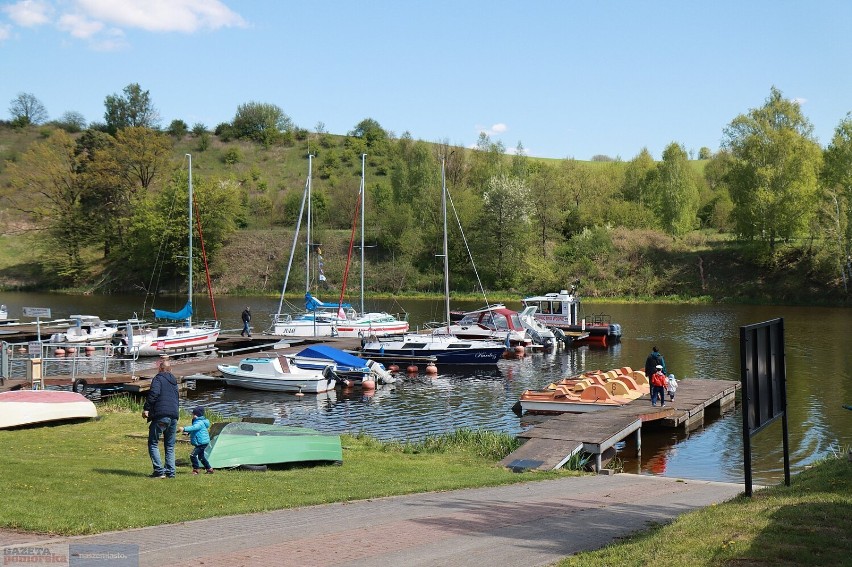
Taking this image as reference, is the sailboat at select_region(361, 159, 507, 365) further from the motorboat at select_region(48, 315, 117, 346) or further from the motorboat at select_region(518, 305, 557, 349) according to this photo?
the motorboat at select_region(48, 315, 117, 346)

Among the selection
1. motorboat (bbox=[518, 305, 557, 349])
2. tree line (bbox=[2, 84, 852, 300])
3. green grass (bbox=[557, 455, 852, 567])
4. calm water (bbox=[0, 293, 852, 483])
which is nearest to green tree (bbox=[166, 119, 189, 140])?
tree line (bbox=[2, 84, 852, 300])

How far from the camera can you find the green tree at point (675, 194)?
324 feet

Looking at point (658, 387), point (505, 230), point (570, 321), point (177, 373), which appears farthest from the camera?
point (505, 230)

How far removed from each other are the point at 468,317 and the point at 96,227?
71345 millimetres

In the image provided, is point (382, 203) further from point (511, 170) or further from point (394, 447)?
→ point (394, 447)

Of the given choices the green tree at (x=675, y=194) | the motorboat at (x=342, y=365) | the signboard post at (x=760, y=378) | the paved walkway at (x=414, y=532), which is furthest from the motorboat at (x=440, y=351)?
the green tree at (x=675, y=194)

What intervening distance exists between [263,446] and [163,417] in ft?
8.79

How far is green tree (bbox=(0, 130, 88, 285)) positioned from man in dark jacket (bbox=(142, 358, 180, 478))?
3763 inches

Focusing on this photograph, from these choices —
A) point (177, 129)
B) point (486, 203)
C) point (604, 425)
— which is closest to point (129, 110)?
point (177, 129)

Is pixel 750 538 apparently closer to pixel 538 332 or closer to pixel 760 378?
pixel 760 378

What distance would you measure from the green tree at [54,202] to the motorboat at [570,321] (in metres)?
68.7

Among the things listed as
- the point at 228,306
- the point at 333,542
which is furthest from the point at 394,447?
the point at 228,306

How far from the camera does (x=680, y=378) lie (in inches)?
1548

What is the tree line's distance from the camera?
266 feet
